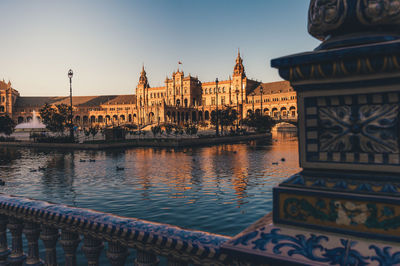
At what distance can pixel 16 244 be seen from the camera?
4.17 meters

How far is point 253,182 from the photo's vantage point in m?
18.1

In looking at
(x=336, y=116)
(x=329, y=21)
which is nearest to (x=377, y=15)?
(x=329, y=21)

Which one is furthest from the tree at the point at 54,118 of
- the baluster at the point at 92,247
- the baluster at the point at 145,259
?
the baluster at the point at 145,259

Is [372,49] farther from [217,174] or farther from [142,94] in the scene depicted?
[142,94]

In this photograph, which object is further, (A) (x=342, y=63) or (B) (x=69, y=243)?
(B) (x=69, y=243)

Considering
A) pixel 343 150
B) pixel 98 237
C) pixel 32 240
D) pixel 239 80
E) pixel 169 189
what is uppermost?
pixel 239 80

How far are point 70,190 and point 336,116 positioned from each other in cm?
1663

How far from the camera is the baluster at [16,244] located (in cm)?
416

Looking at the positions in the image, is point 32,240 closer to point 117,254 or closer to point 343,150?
point 117,254

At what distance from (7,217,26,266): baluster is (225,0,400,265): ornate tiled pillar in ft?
10.4

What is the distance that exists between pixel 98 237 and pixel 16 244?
163 centimetres

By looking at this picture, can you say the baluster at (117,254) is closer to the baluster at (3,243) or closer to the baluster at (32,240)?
the baluster at (32,240)

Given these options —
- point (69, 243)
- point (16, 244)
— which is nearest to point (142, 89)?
point (16, 244)

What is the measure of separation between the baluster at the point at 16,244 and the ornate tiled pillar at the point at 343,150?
10.4ft
